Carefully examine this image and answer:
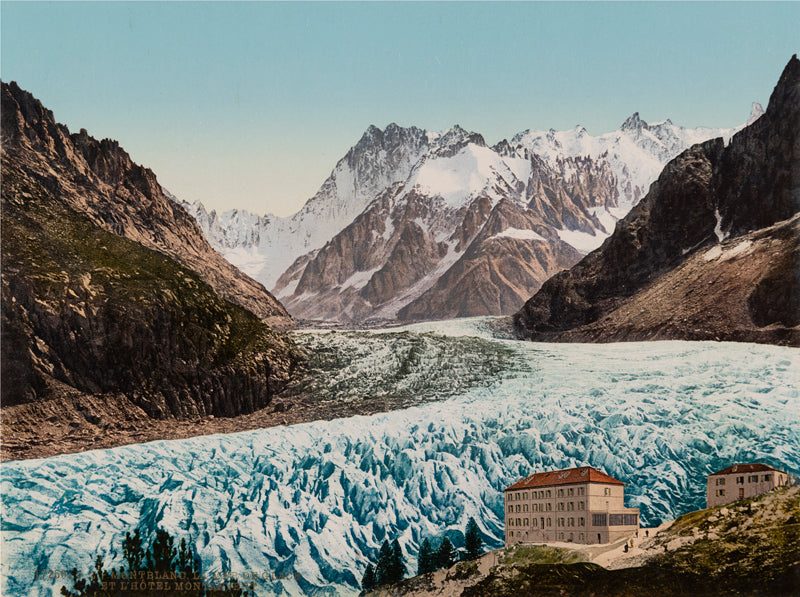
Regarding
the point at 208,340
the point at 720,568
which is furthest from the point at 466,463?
the point at 208,340

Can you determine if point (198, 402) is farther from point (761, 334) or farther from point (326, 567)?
point (761, 334)

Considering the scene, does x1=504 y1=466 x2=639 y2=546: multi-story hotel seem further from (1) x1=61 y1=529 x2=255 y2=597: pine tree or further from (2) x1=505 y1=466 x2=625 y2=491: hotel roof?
(1) x1=61 y1=529 x2=255 y2=597: pine tree

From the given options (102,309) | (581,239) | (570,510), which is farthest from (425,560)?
(581,239)

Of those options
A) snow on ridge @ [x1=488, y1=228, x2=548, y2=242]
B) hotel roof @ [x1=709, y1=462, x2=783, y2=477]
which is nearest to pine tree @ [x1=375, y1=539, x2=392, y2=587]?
hotel roof @ [x1=709, y1=462, x2=783, y2=477]

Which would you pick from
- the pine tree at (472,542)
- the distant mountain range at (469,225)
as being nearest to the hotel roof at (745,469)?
the pine tree at (472,542)

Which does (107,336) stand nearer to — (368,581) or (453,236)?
(368,581)

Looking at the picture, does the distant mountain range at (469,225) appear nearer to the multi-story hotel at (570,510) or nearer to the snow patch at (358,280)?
the snow patch at (358,280)
